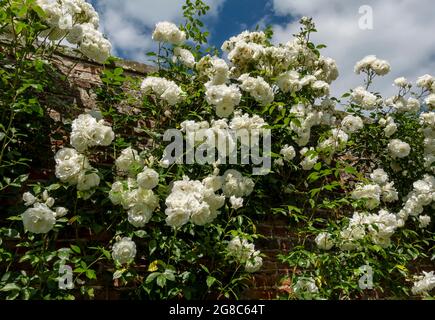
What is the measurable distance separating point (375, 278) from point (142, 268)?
1.52 m

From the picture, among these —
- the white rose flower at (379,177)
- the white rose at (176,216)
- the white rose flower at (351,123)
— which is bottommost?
the white rose at (176,216)

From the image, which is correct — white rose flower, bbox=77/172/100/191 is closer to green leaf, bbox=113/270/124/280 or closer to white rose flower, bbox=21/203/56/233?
white rose flower, bbox=21/203/56/233

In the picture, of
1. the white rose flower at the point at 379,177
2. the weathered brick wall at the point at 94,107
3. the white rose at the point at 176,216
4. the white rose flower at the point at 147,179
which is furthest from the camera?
the white rose flower at the point at 379,177

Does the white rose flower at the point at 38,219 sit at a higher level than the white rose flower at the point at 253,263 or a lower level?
higher

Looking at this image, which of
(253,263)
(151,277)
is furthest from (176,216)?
(253,263)

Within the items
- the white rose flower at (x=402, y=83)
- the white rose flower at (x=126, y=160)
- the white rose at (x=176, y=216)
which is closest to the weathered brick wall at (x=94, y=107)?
the white rose flower at (x=126, y=160)

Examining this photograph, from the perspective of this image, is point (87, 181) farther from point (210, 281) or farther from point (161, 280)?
point (210, 281)

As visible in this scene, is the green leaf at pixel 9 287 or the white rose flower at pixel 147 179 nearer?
the green leaf at pixel 9 287

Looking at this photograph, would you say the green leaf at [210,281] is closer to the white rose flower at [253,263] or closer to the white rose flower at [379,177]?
the white rose flower at [253,263]

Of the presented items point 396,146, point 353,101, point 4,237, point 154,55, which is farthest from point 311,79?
point 4,237

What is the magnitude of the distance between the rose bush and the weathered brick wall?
0.25ft

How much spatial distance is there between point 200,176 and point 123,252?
0.76m

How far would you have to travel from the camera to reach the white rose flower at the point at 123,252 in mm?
2242

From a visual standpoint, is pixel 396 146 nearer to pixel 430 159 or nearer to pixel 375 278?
pixel 430 159
